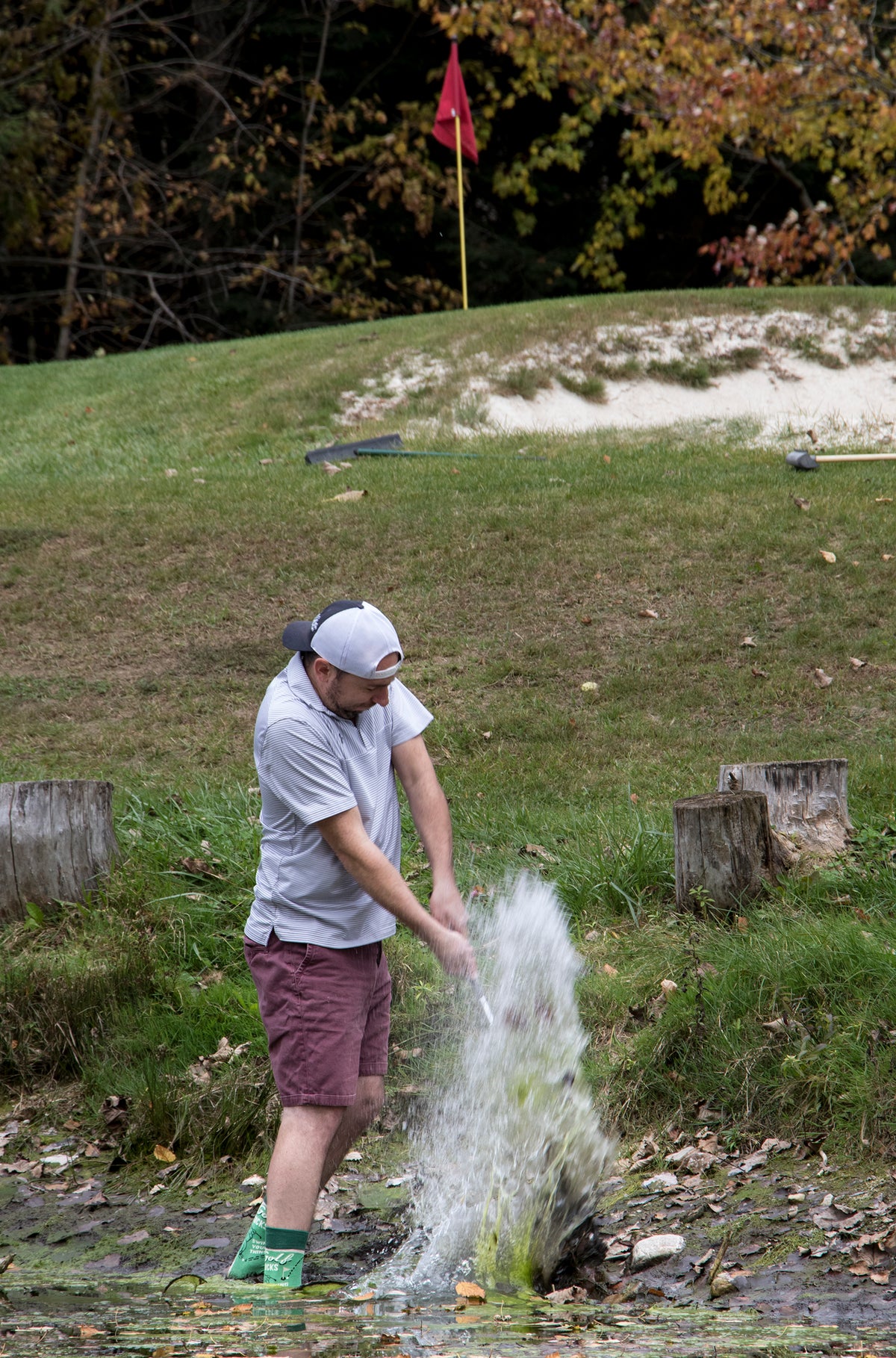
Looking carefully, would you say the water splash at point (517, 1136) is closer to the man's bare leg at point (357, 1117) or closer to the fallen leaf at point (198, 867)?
the man's bare leg at point (357, 1117)

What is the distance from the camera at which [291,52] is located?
2619 cm

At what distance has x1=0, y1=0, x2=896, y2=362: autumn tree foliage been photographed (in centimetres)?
2375

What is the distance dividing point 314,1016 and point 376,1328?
757 mm

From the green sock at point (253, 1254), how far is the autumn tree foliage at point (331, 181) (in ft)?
69.4

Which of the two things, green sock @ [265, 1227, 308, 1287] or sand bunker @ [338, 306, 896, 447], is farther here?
sand bunker @ [338, 306, 896, 447]

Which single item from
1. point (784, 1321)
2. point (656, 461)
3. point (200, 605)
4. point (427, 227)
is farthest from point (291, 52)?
point (784, 1321)

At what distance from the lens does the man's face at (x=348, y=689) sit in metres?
3.46

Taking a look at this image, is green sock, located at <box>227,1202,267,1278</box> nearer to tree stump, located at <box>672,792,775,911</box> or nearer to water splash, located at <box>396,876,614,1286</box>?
water splash, located at <box>396,876,614,1286</box>

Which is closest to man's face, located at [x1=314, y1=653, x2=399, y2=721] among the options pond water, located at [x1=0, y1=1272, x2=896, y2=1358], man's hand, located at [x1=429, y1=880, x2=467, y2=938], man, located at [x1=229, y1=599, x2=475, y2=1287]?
man, located at [x1=229, y1=599, x2=475, y2=1287]

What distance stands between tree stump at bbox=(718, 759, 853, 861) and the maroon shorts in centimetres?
243

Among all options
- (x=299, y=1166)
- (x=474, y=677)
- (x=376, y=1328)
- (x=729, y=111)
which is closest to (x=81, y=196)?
(x=729, y=111)

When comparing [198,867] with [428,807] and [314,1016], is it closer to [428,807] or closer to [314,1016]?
[428,807]

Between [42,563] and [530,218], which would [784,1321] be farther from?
[530,218]

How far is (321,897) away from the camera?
3.53 metres
